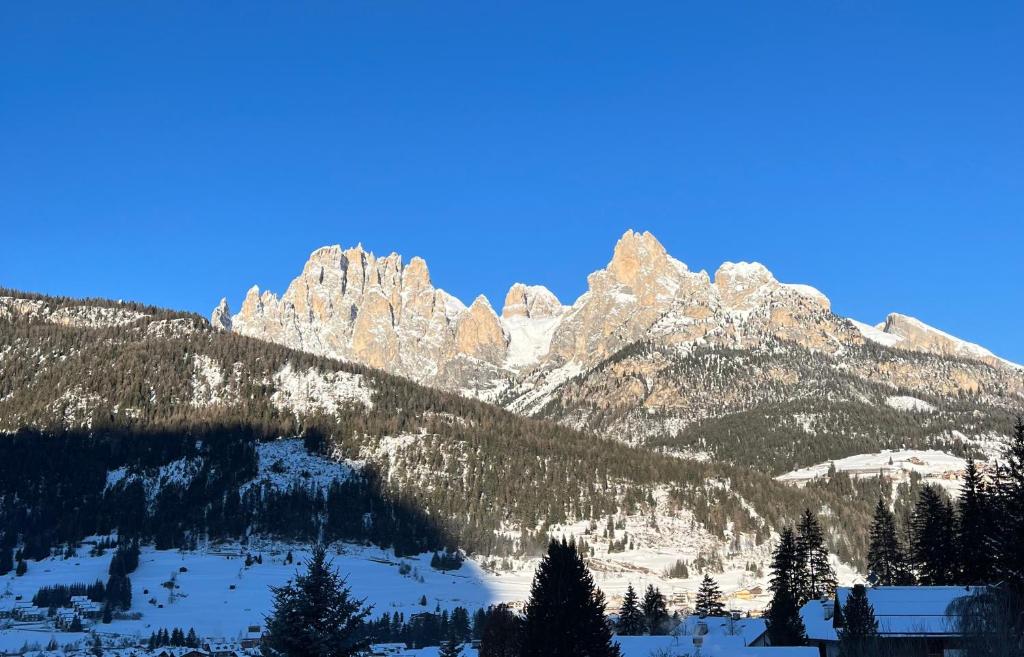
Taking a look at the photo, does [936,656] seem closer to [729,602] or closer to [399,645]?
[399,645]

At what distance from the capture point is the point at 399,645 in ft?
421

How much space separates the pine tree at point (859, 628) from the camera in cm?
4762

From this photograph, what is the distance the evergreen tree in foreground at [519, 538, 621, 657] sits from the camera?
51.7m

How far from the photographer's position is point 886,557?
116625mm

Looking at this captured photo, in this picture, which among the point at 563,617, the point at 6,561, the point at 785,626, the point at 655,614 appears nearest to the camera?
the point at 563,617

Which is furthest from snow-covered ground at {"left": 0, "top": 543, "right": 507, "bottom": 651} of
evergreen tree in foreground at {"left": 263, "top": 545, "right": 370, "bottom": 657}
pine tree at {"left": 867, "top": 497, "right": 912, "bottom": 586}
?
evergreen tree in foreground at {"left": 263, "top": 545, "right": 370, "bottom": 657}

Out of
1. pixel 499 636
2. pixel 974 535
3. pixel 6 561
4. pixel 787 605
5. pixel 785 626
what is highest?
pixel 974 535

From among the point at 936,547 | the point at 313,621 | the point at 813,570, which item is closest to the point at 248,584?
the point at 813,570

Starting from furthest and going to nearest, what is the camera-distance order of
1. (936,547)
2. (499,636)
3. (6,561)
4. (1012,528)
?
(6,561)
(936,547)
(499,636)
(1012,528)

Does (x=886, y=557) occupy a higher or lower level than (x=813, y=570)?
higher

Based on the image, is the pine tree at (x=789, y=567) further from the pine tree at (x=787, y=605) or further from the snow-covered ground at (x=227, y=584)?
the snow-covered ground at (x=227, y=584)

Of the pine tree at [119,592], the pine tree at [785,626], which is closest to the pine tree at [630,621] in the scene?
the pine tree at [785,626]

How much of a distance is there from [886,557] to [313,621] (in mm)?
94620

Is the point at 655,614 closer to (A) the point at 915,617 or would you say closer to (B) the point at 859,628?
(A) the point at 915,617
